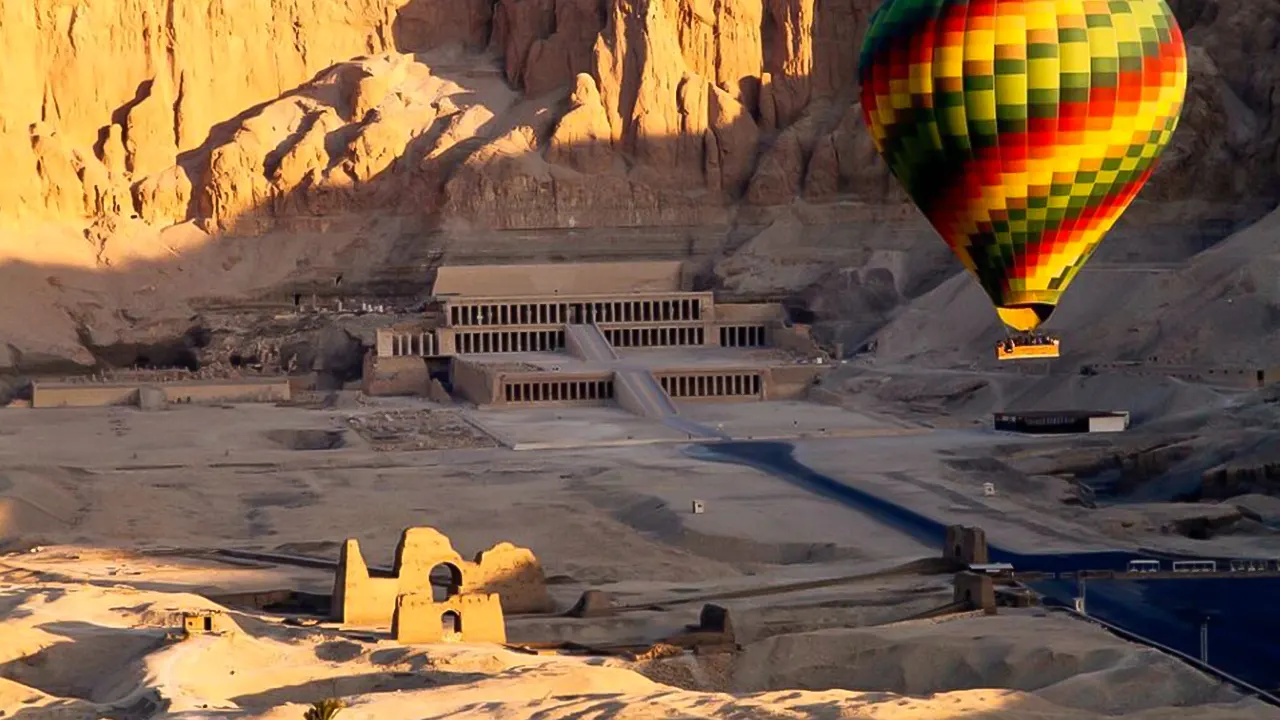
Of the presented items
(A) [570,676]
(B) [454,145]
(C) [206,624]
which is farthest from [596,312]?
(A) [570,676]

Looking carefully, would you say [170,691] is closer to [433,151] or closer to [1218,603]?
[1218,603]

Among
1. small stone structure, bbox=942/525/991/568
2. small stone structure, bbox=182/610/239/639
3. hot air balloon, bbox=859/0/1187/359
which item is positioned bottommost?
small stone structure, bbox=182/610/239/639

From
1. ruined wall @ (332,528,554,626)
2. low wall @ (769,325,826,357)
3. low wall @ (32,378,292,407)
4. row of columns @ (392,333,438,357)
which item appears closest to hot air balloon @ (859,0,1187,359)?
ruined wall @ (332,528,554,626)

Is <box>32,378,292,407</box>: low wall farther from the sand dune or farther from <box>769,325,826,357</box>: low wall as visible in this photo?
the sand dune

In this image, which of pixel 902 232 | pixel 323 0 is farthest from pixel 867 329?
pixel 323 0

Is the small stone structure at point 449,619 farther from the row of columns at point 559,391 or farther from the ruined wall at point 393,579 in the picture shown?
the row of columns at point 559,391

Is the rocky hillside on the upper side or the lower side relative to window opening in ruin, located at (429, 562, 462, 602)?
upper

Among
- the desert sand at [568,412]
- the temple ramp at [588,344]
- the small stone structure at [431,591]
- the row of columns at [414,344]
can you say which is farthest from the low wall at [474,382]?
the small stone structure at [431,591]
